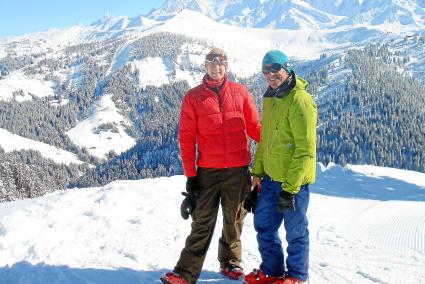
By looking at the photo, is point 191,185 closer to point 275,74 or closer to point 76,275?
point 275,74

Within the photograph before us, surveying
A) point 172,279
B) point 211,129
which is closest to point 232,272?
point 172,279

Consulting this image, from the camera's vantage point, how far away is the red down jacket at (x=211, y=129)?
6086 millimetres

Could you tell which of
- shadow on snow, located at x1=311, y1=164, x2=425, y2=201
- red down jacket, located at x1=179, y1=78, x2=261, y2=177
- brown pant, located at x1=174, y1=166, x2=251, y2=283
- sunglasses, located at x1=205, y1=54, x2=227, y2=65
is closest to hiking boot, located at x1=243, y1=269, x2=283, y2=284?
brown pant, located at x1=174, y1=166, x2=251, y2=283

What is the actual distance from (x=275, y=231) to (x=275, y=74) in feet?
7.30

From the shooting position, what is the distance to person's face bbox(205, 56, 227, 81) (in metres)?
5.99

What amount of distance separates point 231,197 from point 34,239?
4.00 metres

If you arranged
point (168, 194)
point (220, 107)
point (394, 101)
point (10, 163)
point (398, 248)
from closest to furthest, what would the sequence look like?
point (220, 107), point (398, 248), point (168, 194), point (10, 163), point (394, 101)

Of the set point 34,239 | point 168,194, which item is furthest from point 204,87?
point 168,194

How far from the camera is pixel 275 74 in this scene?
579cm

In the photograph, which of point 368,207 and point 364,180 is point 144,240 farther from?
point 364,180

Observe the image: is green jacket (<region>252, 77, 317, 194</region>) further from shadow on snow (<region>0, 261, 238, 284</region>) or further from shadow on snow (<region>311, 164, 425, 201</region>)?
shadow on snow (<region>311, 164, 425, 201</region>)

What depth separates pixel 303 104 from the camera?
5.50 meters

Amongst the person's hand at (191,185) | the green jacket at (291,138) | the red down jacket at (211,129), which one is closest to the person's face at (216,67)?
the red down jacket at (211,129)

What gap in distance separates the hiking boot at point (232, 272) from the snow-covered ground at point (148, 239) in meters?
0.13
